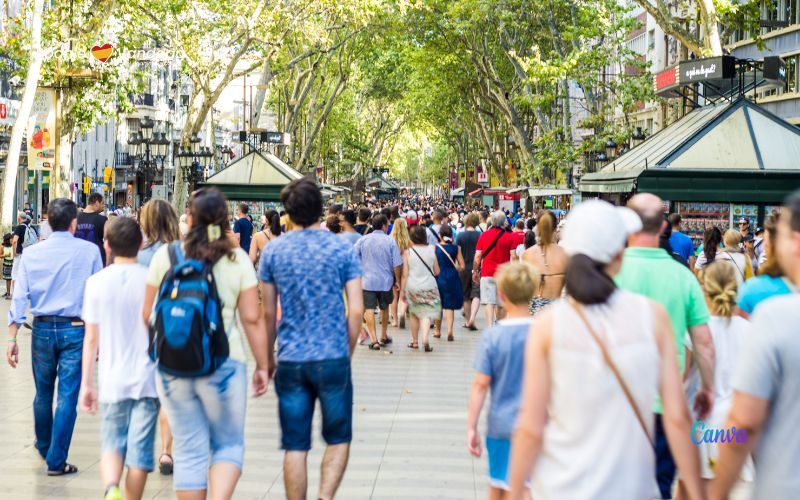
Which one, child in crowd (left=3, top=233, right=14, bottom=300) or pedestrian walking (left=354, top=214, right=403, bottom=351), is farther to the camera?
child in crowd (left=3, top=233, right=14, bottom=300)

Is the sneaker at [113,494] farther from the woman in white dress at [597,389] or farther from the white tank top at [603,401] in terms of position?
the white tank top at [603,401]

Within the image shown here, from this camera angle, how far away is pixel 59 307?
782cm

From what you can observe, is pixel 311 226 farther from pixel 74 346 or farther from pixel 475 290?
pixel 475 290

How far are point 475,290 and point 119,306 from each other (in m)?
12.1

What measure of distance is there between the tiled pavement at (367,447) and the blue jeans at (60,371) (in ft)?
0.70

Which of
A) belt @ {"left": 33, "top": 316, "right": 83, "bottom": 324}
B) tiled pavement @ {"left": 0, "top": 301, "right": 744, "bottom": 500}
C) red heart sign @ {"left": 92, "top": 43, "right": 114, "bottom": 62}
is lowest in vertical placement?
tiled pavement @ {"left": 0, "top": 301, "right": 744, "bottom": 500}

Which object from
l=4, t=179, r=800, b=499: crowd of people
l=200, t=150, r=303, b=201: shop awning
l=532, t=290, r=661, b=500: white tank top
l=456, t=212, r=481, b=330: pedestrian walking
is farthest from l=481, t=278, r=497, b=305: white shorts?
l=200, t=150, r=303, b=201: shop awning

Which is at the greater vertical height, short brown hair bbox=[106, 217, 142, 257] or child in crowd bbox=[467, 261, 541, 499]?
short brown hair bbox=[106, 217, 142, 257]

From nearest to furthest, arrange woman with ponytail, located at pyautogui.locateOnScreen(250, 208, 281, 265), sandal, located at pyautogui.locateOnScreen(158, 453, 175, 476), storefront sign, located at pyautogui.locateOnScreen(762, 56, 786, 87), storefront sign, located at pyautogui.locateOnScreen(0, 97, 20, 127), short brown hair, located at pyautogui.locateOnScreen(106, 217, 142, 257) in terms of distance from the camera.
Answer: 1. short brown hair, located at pyautogui.locateOnScreen(106, 217, 142, 257)
2. sandal, located at pyautogui.locateOnScreen(158, 453, 175, 476)
3. woman with ponytail, located at pyautogui.locateOnScreen(250, 208, 281, 265)
4. storefront sign, located at pyautogui.locateOnScreen(762, 56, 786, 87)
5. storefront sign, located at pyautogui.locateOnScreen(0, 97, 20, 127)

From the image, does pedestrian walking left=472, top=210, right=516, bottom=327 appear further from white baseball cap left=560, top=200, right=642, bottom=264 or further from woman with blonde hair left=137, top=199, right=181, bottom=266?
white baseball cap left=560, top=200, right=642, bottom=264

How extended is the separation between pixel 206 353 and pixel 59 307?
8.69 ft

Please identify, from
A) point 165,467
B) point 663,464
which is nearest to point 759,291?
point 663,464

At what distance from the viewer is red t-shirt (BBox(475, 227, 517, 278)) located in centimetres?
1553

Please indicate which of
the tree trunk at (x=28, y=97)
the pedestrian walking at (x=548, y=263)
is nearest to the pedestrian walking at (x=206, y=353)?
the pedestrian walking at (x=548, y=263)
